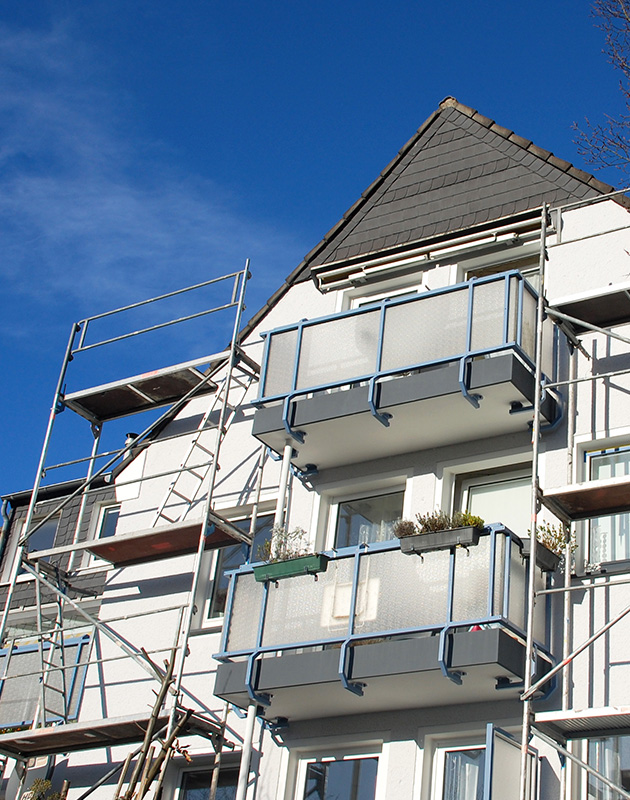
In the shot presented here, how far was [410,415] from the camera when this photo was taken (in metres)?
13.3

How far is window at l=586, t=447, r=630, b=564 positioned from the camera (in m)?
12.0

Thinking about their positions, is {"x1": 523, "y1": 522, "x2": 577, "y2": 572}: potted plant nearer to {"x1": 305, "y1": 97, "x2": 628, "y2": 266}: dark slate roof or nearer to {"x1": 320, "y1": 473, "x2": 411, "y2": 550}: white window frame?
{"x1": 320, "y1": 473, "x2": 411, "y2": 550}: white window frame

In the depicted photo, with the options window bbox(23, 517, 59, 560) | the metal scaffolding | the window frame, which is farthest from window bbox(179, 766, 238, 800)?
window bbox(23, 517, 59, 560)

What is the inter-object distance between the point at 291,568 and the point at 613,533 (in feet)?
10.5

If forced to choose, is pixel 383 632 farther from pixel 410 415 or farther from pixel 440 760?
pixel 410 415

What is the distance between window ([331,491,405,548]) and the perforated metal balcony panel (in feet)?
3.60

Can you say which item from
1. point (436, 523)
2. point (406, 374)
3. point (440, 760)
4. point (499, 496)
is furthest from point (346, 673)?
point (406, 374)

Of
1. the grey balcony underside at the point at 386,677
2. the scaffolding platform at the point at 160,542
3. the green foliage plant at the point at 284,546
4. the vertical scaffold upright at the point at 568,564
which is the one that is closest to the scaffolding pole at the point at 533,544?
the vertical scaffold upright at the point at 568,564

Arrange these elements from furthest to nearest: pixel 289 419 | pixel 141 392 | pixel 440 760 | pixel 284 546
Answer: pixel 141 392, pixel 289 419, pixel 284 546, pixel 440 760

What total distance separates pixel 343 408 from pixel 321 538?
5.20ft

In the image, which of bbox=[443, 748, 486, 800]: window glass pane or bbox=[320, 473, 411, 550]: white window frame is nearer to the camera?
bbox=[443, 748, 486, 800]: window glass pane

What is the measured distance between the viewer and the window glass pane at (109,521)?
691 inches

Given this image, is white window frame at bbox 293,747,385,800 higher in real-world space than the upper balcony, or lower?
lower

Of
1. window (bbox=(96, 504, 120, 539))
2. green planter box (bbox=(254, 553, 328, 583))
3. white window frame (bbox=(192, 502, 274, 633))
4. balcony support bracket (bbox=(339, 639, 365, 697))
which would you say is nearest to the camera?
balcony support bracket (bbox=(339, 639, 365, 697))
